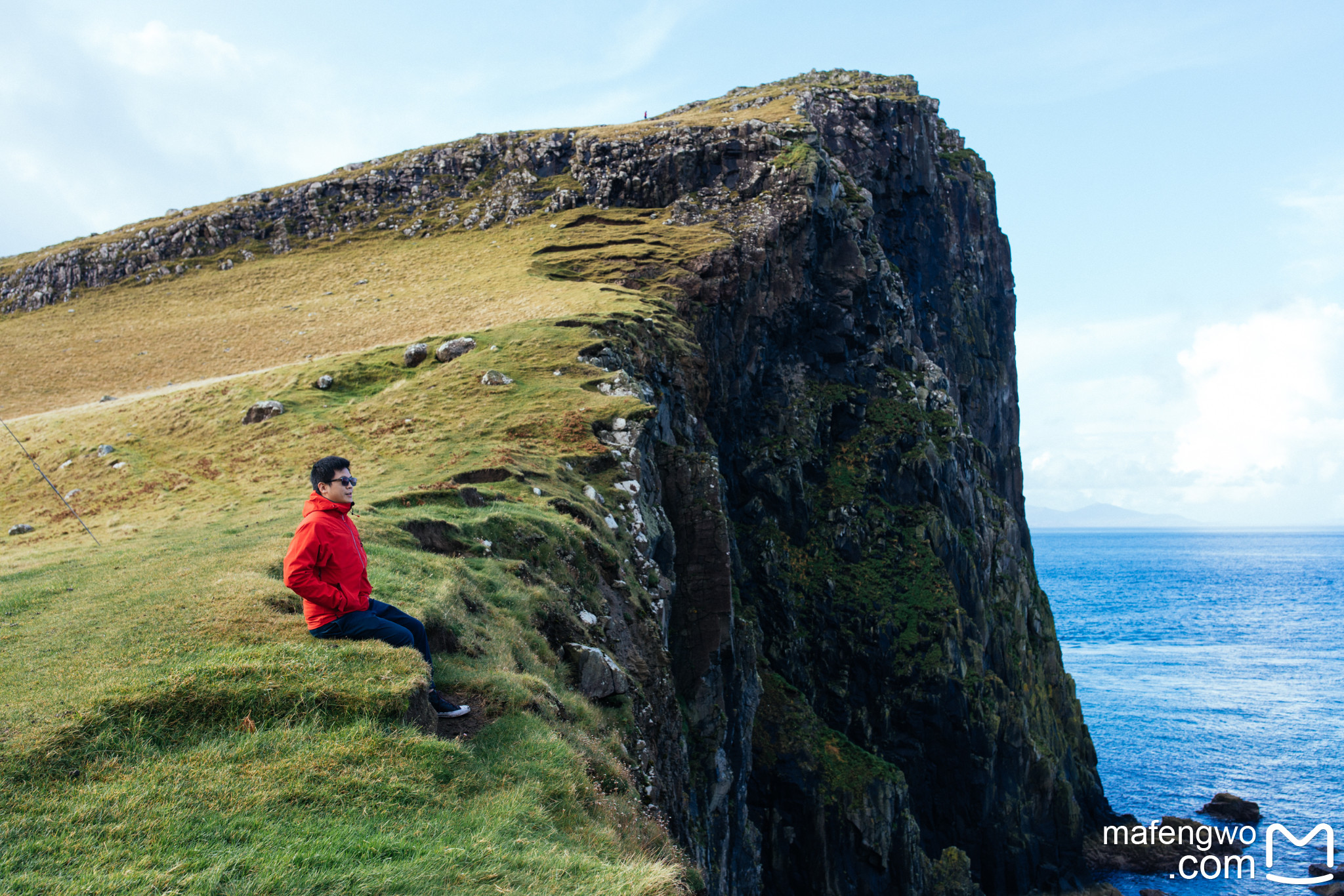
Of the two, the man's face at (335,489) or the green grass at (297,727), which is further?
the man's face at (335,489)

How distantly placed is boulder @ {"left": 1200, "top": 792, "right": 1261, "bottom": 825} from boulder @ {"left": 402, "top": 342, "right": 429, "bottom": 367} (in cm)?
6228

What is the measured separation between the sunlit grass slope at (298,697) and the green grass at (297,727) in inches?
1.3

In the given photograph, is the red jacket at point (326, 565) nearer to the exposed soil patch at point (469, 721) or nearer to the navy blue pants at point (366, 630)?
the navy blue pants at point (366, 630)

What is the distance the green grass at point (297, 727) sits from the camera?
684 centimetres

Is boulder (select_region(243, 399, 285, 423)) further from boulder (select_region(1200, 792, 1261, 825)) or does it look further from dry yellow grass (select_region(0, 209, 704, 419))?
boulder (select_region(1200, 792, 1261, 825))

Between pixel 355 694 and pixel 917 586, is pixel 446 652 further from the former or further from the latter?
pixel 917 586

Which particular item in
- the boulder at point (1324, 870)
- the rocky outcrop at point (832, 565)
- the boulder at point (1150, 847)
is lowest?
the boulder at point (1150, 847)

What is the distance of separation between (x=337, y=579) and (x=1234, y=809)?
6734 centimetres

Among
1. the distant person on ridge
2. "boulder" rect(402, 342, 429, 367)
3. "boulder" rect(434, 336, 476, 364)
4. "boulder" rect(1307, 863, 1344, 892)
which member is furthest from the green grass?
"boulder" rect(1307, 863, 1344, 892)

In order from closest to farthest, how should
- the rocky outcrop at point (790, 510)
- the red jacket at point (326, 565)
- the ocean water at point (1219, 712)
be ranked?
the red jacket at point (326, 565), the rocky outcrop at point (790, 510), the ocean water at point (1219, 712)

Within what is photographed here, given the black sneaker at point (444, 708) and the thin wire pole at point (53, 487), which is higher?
the thin wire pole at point (53, 487)

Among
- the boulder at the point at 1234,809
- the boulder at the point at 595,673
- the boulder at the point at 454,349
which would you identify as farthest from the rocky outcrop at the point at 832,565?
the boulder at the point at 595,673

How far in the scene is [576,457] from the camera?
25547mm

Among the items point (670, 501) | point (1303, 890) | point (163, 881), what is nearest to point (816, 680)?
point (670, 501)
